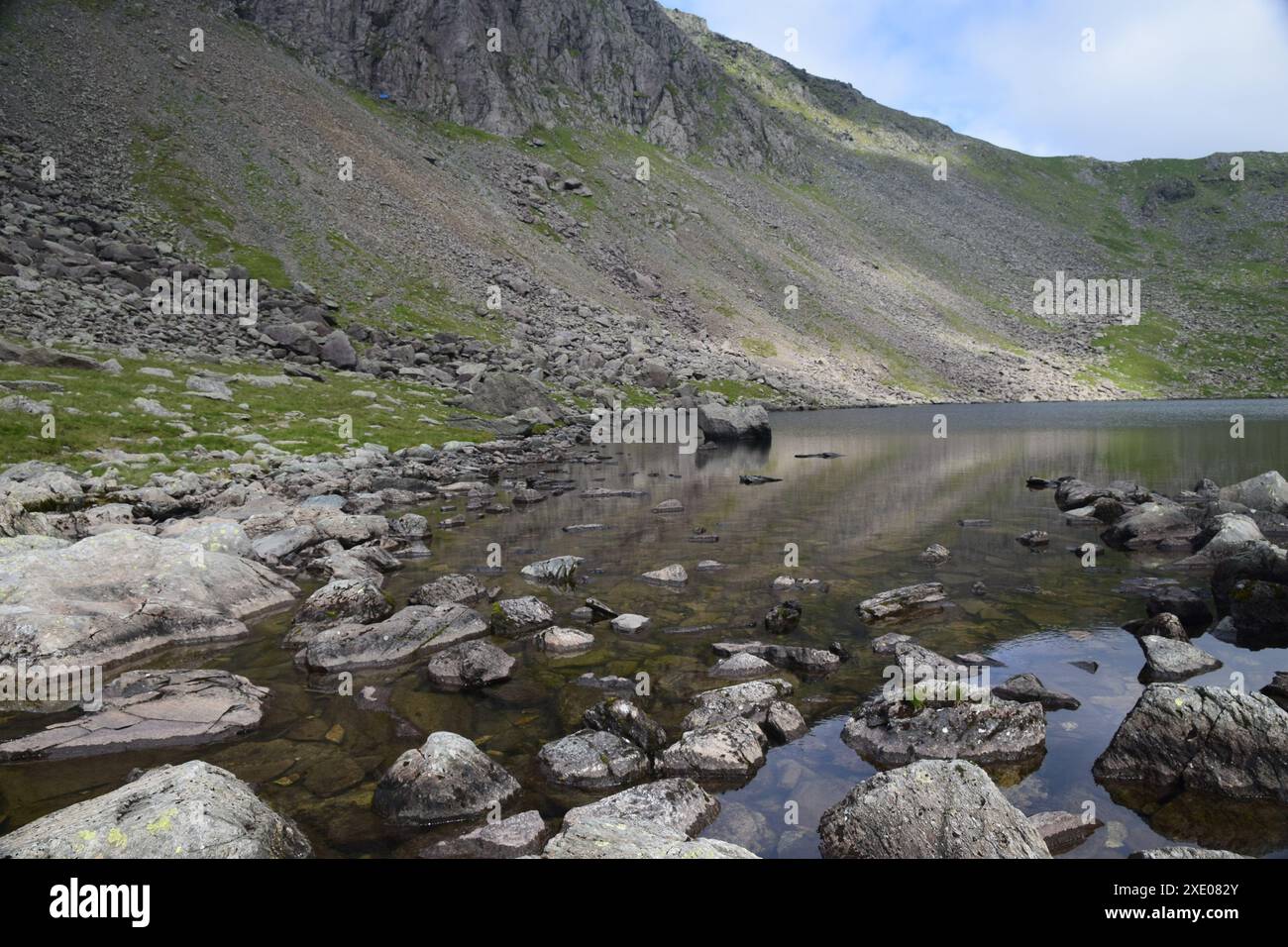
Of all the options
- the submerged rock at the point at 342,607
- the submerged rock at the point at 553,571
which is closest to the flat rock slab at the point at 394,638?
the submerged rock at the point at 342,607

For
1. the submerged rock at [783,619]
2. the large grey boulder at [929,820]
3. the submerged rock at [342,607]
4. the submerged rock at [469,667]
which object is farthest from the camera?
the submerged rock at [783,619]

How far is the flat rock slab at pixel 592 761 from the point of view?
8047 millimetres

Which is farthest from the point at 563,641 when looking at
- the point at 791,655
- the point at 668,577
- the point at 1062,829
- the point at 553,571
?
the point at 1062,829

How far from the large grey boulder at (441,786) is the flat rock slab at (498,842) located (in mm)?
459

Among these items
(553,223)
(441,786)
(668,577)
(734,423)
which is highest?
(553,223)

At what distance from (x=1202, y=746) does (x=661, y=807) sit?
625 centimetres

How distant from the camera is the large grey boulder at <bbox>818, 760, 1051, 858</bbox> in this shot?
6.30 metres

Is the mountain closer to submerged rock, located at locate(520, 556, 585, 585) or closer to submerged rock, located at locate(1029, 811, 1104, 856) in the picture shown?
submerged rock, located at locate(520, 556, 585, 585)

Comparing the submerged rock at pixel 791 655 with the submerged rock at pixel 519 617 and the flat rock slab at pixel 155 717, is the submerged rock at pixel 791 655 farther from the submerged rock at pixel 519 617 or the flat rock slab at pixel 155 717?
the flat rock slab at pixel 155 717

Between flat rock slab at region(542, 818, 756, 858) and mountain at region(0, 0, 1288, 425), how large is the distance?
47.1m

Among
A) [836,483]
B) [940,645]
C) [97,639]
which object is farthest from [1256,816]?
[836,483]

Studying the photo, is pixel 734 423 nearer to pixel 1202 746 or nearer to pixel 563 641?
pixel 563 641

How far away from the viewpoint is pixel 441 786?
741 centimetres
